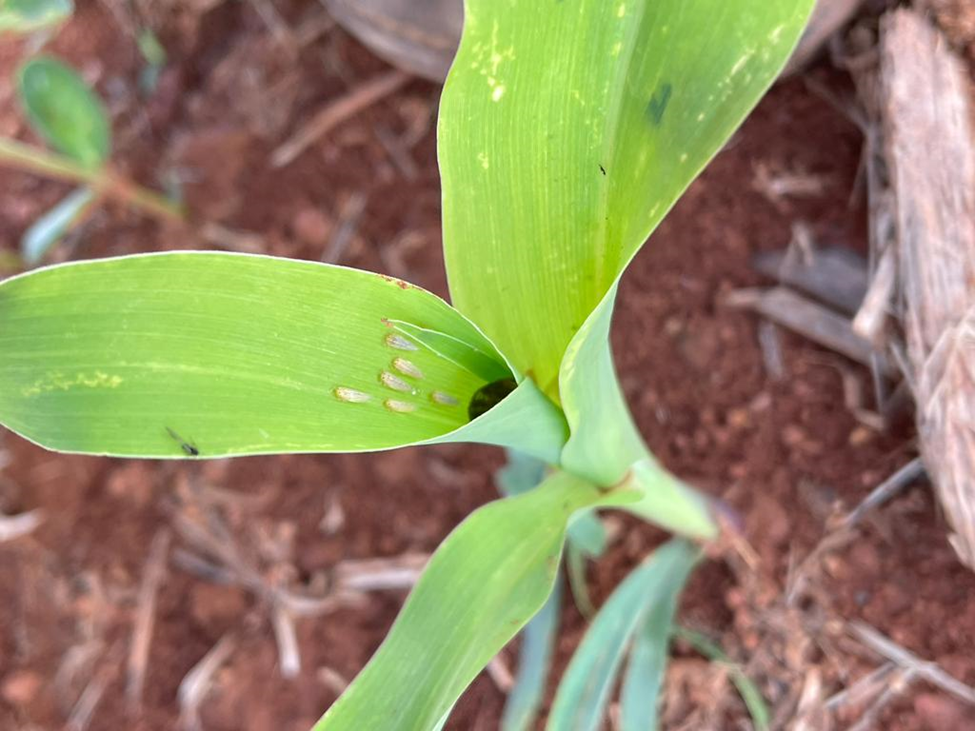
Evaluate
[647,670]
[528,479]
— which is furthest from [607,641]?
[528,479]

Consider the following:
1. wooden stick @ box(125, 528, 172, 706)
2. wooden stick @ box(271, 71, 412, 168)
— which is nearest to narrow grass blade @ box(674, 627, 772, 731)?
wooden stick @ box(125, 528, 172, 706)

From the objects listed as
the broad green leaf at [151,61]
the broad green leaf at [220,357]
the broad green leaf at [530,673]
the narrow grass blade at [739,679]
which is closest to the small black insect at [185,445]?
the broad green leaf at [220,357]

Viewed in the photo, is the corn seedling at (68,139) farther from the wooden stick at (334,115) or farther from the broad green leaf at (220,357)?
the broad green leaf at (220,357)

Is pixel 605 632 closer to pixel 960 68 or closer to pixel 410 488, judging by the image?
pixel 410 488

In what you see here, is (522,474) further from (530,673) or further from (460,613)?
(460,613)

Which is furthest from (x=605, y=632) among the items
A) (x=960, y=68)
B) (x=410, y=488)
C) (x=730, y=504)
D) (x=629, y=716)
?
(x=960, y=68)

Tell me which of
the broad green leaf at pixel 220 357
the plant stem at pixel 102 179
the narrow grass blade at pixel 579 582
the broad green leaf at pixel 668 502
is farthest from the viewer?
the plant stem at pixel 102 179
